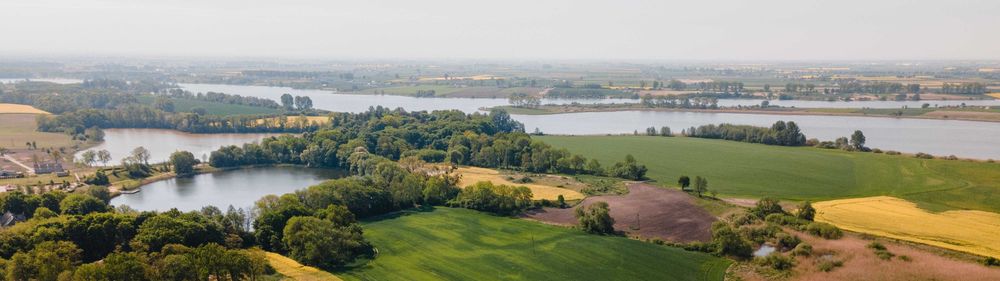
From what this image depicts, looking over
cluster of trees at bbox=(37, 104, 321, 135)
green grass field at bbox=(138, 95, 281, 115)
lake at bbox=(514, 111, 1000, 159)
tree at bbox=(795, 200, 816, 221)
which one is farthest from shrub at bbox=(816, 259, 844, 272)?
green grass field at bbox=(138, 95, 281, 115)

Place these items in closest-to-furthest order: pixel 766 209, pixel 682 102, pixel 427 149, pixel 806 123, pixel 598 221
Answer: pixel 598 221, pixel 766 209, pixel 427 149, pixel 806 123, pixel 682 102

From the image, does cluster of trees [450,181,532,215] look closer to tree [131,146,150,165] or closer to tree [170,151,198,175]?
tree [170,151,198,175]

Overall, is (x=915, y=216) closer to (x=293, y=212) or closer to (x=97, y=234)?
(x=293, y=212)

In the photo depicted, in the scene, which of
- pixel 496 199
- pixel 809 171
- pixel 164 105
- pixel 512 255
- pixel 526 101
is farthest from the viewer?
pixel 526 101

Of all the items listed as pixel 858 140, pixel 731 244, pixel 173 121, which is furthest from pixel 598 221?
pixel 173 121

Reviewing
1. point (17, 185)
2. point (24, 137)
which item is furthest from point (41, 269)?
point (24, 137)

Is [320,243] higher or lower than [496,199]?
higher

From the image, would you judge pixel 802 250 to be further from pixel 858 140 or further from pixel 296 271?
pixel 858 140

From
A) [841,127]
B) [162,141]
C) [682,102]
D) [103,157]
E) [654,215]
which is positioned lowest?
[162,141]
